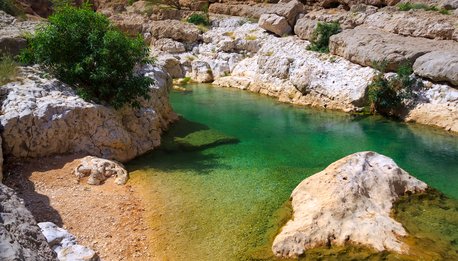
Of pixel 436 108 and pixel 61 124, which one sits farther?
pixel 436 108

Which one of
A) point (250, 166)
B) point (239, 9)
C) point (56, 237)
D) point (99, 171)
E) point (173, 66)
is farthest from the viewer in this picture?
point (239, 9)

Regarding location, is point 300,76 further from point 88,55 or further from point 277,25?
point 88,55

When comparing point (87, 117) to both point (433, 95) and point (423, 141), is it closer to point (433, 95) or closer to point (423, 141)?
point (423, 141)

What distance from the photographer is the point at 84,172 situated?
1307 centimetres

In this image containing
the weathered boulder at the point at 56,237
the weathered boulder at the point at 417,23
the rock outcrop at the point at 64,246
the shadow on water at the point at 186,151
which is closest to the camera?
the rock outcrop at the point at 64,246

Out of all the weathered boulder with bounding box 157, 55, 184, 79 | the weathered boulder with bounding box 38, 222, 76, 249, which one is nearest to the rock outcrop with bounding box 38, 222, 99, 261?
the weathered boulder with bounding box 38, 222, 76, 249

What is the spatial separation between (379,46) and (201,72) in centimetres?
1659

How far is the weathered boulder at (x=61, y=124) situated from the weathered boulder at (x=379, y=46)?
51.6ft

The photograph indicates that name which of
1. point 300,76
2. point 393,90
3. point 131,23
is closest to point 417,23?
point 393,90

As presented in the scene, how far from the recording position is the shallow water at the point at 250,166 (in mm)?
10234

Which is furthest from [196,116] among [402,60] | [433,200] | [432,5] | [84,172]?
[432,5]

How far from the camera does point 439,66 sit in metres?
21.6

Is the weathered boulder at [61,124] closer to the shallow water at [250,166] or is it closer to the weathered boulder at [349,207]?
the shallow water at [250,166]

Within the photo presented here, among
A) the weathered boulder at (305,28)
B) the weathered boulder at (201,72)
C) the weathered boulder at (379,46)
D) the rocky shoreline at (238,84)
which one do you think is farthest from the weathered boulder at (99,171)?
the weathered boulder at (305,28)
